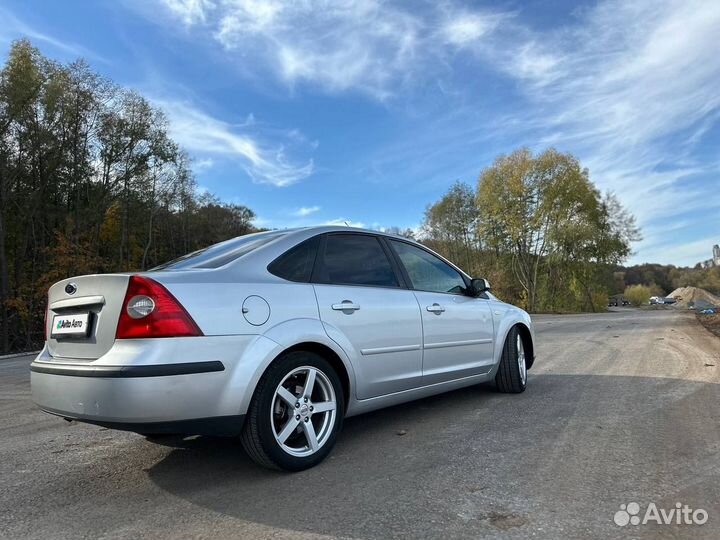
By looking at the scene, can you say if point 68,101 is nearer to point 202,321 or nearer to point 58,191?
point 58,191

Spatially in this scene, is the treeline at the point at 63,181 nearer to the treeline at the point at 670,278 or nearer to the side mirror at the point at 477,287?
the side mirror at the point at 477,287

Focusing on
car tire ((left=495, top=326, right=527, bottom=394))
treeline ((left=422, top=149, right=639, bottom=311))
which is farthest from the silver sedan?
treeline ((left=422, top=149, right=639, bottom=311))

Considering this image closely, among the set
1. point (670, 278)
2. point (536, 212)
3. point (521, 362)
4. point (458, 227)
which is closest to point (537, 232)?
point (536, 212)

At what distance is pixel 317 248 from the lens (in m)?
3.62

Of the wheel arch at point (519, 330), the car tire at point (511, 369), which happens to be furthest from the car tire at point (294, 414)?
the car tire at point (511, 369)

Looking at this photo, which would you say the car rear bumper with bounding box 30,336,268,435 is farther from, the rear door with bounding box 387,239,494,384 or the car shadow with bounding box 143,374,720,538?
the rear door with bounding box 387,239,494,384

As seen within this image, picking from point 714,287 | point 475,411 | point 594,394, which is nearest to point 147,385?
point 475,411

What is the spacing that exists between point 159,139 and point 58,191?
21.0 ft

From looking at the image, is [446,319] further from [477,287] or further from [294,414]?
[294,414]

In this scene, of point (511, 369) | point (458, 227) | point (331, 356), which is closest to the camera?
point (331, 356)

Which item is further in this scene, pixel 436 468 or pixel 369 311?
pixel 369 311

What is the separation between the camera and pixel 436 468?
3045 mm

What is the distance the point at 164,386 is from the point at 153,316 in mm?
377

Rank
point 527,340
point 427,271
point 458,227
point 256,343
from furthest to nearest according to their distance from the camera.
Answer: point 458,227, point 527,340, point 427,271, point 256,343
